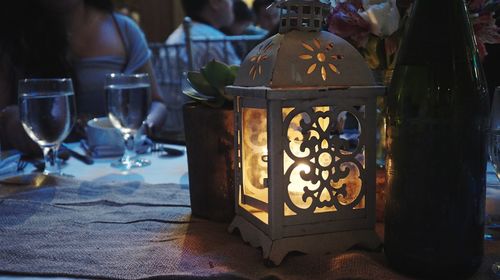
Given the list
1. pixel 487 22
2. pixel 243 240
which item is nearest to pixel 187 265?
pixel 243 240

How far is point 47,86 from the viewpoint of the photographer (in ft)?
2.77

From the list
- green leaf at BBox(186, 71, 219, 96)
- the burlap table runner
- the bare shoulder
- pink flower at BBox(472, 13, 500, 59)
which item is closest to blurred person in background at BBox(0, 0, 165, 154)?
the bare shoulder

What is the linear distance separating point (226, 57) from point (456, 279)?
1820 mm

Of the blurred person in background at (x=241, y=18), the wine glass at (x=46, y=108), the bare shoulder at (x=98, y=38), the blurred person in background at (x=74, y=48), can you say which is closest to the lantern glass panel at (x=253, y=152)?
the wine glass at (x=46, y=108)

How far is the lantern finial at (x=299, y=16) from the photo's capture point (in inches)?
20.0

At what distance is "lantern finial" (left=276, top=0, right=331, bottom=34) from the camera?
51 centimetres

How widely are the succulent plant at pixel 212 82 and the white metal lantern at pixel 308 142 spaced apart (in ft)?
0.25

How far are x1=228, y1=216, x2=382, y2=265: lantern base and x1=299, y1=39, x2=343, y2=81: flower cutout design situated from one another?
0.55 ft

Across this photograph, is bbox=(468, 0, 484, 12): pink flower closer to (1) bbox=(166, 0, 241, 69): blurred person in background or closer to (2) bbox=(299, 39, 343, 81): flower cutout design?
(2) bbox=(299, 39, 343, 81): flower cutout design

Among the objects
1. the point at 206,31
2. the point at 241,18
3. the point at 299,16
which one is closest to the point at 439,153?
the point at 299,16

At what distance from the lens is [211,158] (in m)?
0.62

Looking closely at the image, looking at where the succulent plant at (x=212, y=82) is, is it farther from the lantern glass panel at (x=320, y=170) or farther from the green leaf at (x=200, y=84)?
the lantern glass panel at (x=320, y=170)

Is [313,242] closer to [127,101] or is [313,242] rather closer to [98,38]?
[127,101]

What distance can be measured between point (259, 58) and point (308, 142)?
0.11 meters
